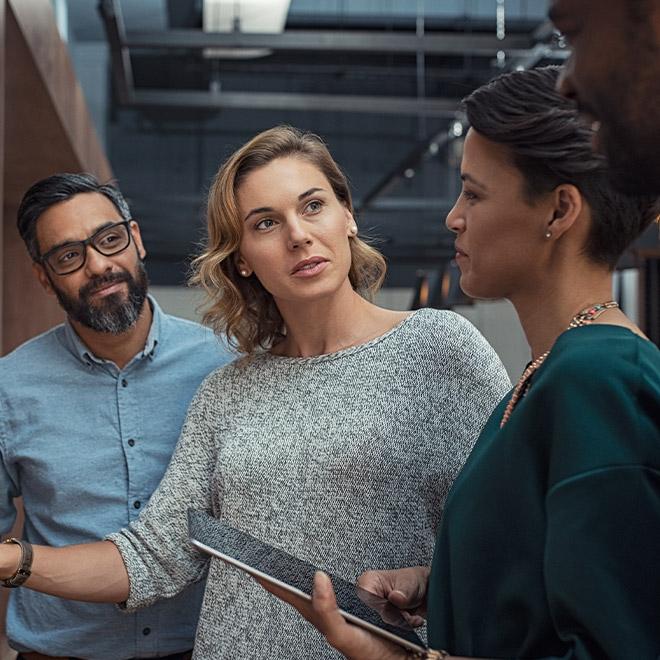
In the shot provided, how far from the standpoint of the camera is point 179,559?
204cm

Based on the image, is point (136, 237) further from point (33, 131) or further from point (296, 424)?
point (33, 131)

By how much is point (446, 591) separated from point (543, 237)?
0.42 metres

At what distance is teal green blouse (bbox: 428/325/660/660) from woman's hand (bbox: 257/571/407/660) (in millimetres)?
92

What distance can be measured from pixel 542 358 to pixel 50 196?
4.76 feet

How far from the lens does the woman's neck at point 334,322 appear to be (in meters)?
2.03

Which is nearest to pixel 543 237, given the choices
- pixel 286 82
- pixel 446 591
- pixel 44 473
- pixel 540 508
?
pixel 540 508

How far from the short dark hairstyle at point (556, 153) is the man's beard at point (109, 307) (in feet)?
4.01

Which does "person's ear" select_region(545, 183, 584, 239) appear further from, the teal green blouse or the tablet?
the tablet

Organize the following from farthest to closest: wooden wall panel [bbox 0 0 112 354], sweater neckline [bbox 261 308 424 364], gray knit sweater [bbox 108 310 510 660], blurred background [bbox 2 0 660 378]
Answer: blurred background [bbox 2 0 660 378] < wooden wall panel [bbox 0 0 112 354] < sweater neckline [bbox 261 308 424 364] < gray knit sweater [bbox 108 310 510 660]

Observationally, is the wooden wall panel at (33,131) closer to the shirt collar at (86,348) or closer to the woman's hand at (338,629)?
the shirt collar at (86,348)

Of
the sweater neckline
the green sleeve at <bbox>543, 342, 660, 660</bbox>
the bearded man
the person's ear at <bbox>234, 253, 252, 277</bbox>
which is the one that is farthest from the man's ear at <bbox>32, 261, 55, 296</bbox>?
the green sleeve at <bbox>543, 342, 660, 660</bbox>

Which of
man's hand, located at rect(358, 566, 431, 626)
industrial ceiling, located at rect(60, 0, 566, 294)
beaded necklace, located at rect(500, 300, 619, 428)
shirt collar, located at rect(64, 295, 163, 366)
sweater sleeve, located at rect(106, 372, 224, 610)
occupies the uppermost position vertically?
beaded necklace, located at rect(500, 300, 619, 428)

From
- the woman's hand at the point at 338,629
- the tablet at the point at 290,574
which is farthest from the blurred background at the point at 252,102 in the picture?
the woman's hand at the point at 338,629

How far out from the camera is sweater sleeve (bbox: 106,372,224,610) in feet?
6.63
